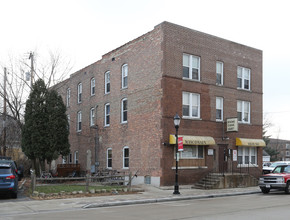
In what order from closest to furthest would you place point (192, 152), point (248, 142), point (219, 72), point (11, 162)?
point (11, 162)
point (192, 152)
point (219, 72)
point (248, 142)

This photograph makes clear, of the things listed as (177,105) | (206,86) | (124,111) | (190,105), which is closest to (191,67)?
(206,86)

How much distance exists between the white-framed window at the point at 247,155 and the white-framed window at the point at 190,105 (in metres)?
5.25

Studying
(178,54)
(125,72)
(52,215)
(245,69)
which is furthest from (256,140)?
(52,215)

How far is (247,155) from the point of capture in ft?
91.5

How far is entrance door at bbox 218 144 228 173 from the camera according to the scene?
1014 inches

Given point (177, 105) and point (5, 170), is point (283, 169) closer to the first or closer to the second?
point (177, 105)

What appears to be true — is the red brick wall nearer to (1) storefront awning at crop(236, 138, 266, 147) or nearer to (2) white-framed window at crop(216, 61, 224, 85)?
(2) white-framed window at crop(216, 61, 224, 85)

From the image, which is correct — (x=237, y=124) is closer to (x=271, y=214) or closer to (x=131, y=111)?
(x=131, y=111)

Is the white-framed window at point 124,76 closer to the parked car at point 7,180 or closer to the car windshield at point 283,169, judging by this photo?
the parked car at point 7,180

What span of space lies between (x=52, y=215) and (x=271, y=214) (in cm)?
761

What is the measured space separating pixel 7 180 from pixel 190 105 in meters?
12.7

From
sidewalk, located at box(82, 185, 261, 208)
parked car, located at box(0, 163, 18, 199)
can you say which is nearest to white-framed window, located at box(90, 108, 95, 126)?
sidewalk, located at box(82, 185, 261, 208)

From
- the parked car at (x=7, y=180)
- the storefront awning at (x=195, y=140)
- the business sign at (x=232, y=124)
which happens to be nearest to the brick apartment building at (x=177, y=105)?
the storefront awning at (x=195, y=140)

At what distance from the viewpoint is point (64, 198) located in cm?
1741
